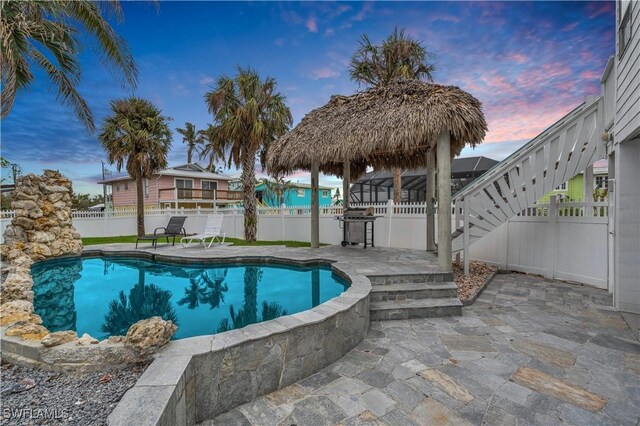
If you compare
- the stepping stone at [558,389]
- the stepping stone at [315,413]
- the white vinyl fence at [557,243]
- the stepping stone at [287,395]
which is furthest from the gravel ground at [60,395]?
the white vinyl fence at [557,243]

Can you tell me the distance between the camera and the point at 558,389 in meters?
2.62

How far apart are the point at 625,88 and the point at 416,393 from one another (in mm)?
5013

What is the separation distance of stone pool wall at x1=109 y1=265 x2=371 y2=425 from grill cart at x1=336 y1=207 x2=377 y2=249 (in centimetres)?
525

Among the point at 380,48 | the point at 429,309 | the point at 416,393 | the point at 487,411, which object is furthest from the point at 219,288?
the point at 380,48

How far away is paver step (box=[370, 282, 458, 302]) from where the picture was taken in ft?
15.5

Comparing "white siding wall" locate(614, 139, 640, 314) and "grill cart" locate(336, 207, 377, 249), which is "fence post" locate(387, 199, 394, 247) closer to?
"grill cart" locate(336, 207, 377, 249)

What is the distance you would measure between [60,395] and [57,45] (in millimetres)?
7363

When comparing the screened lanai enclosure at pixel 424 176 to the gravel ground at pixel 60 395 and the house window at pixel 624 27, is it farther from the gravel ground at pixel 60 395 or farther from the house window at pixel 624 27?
the gravel ground at pixel 60 395

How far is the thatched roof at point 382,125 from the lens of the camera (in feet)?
17.7

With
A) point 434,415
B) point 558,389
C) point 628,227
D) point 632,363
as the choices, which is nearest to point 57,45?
point 434,415

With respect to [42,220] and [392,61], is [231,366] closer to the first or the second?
[42,220]

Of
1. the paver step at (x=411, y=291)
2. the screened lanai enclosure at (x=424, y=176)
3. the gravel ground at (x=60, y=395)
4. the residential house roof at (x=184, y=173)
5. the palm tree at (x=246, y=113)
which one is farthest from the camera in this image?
the residential house roof at (x=184, y=173)

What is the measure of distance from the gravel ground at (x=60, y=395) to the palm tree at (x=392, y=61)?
10.4 meters

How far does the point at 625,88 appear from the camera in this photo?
13.8 ft
